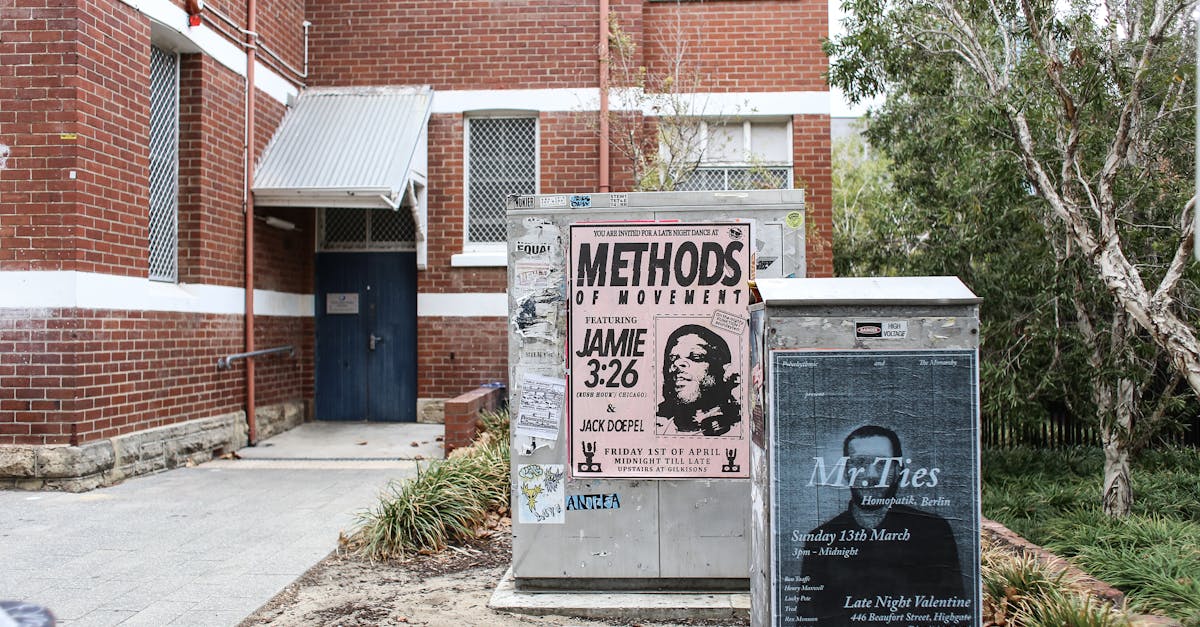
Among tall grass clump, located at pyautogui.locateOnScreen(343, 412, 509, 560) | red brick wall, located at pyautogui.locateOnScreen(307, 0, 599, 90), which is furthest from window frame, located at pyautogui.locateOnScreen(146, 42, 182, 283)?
tall grass clump, located at pyautogui.locateOnScreen(343, 412, 509, 560)

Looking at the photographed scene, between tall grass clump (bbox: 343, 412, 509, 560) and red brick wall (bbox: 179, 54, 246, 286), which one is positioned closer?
tall grass clump (bbox: 343, 412, 509, 560)

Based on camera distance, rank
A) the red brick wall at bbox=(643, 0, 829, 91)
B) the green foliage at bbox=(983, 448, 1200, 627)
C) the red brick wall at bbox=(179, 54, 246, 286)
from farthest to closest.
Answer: the red brick wall at bbox=(643, 0, 829, 91)
the red brick wall at bbox=(179, 54, 246, 286)
the green foliage at bbox=(983, 448, 1200, 627)

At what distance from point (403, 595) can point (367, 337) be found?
7617 mm

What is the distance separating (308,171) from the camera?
35.6 feet

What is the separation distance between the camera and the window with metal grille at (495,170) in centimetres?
1232

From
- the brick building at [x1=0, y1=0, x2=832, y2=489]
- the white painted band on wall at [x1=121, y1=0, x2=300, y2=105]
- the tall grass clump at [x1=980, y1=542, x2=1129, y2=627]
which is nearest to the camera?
the tall grass clump at [x1=980, y1=542, x2=1129, y2=627]

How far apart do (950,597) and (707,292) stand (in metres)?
2.09

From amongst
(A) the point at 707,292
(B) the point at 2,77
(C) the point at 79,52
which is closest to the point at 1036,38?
(A) the point at 707,292

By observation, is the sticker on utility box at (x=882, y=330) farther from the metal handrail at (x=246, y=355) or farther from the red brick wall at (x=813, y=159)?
the red brick wall at (x=813, y=159)

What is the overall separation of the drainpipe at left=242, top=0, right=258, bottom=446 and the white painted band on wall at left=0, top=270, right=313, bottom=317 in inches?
7.2

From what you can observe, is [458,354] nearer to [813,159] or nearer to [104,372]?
[104,372]

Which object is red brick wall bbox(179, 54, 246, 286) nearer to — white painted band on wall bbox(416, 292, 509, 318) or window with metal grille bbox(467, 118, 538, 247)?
white painted band on wall bbox(416, 292, 509, 318)

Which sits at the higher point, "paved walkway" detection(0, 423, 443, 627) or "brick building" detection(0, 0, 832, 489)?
"brick building" detection(0, 0, 832, 489)

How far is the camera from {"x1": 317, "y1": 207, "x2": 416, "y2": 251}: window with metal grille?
40.9 ft
